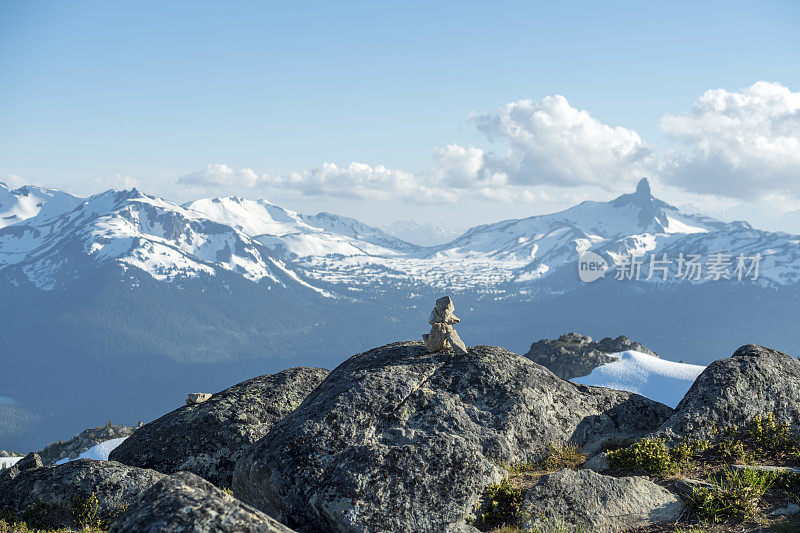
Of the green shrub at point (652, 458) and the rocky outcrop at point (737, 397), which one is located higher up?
the rocky outcrop at point (737, 397)

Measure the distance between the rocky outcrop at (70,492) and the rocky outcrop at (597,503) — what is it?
10.8 m

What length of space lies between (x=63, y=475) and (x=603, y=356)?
7882 cm

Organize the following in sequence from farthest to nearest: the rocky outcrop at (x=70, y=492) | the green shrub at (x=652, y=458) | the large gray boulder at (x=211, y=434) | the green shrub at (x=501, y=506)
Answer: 1. the large gray boulder at (x=211, y=434)
2. the rocky outcrop at (x=70, y=492)
3. the green shrub at (x=652, y=458)
4. the green shrub at (x=501, y=506)

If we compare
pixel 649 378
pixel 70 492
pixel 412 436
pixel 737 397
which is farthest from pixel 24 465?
pixel 649 378

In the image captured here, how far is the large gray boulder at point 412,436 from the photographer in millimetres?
12508

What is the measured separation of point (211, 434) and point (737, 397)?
57.7 ft

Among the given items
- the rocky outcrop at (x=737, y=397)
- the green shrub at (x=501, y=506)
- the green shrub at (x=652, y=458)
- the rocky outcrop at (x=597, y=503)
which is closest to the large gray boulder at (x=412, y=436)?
the green shrub at (x=501, y=506)

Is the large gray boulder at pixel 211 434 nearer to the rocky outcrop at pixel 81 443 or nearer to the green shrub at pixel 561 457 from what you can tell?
the green shrub at pixel 561 457

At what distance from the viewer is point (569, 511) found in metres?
12.2

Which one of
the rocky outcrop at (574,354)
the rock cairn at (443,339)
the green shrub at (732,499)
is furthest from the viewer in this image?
the rocky outcrop at (574,354)

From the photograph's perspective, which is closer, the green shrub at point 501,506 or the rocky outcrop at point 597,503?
the rocky outcrop at point 597,503

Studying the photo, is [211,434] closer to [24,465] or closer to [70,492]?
[70,492]

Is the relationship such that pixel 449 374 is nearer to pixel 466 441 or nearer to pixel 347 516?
pixel 466 441

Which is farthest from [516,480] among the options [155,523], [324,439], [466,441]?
[155,523]
